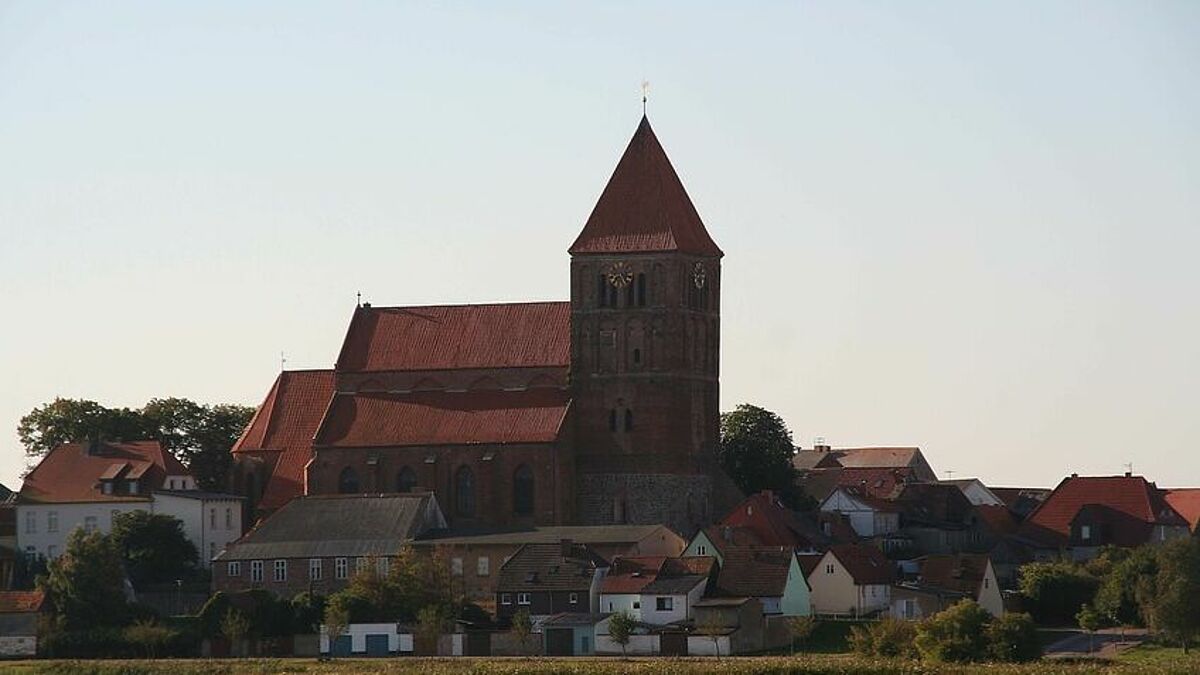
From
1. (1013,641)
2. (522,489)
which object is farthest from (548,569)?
(1013,641)

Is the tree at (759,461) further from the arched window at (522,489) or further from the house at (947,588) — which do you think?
the house at (947,588)

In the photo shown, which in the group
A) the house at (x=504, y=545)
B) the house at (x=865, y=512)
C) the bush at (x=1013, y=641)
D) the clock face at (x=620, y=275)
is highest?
the clock face at (x=620, y=275)

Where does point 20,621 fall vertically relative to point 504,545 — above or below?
below

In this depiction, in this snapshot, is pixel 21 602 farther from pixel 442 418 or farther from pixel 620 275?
pixel 620 275

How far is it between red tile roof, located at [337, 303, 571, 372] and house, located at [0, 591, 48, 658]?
29972 mm

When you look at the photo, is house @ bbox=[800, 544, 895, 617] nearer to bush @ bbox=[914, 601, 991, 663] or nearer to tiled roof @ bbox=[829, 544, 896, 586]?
tiled roof @ bbox=[829, 544, 896, 586]

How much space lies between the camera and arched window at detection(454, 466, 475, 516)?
143 meters

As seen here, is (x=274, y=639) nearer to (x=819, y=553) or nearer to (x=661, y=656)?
(x=661, y=656)

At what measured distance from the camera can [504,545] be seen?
132500mm

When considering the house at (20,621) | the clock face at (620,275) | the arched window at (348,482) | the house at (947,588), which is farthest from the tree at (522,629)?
the clock face at (620,275)

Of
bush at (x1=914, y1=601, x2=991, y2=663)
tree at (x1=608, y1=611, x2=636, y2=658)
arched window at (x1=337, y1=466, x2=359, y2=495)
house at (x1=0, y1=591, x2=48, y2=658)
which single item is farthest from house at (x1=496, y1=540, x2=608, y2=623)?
arched window at (x1=337, y1=466, x2=359, y2=495)

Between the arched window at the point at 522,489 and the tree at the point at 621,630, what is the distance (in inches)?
966

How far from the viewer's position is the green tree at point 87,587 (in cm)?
12131

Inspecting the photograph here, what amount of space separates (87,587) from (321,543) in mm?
14303
